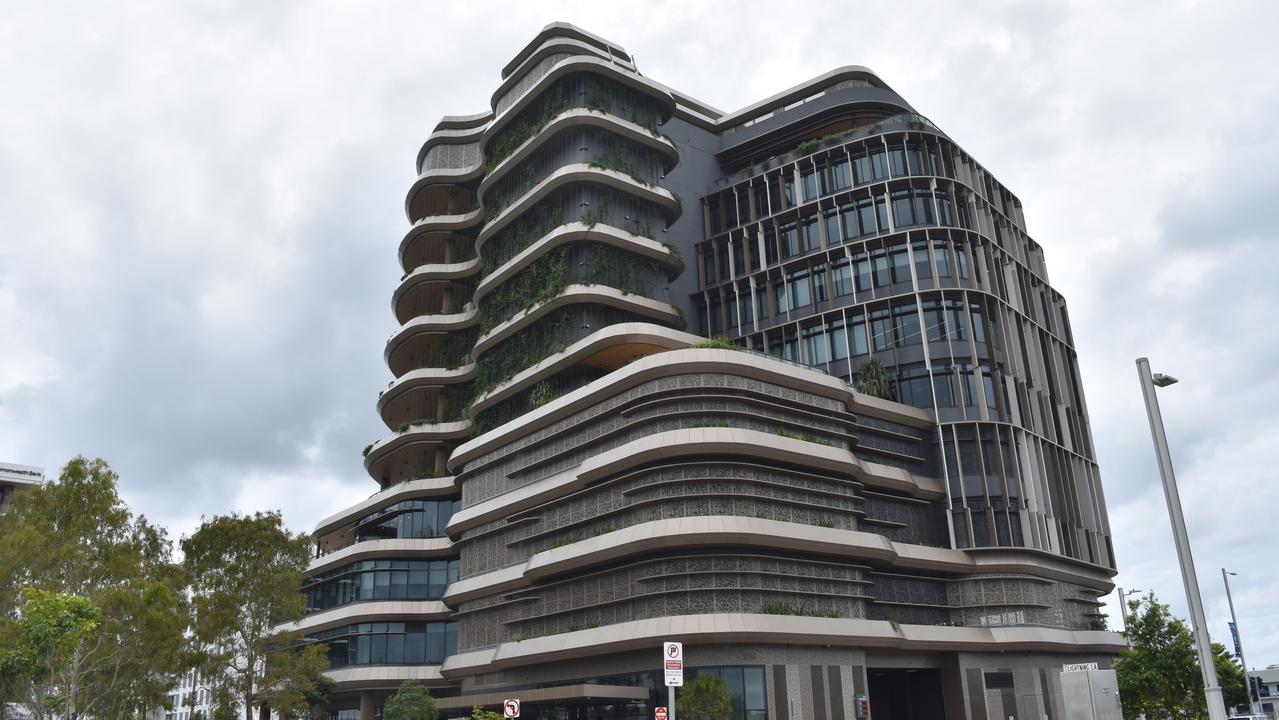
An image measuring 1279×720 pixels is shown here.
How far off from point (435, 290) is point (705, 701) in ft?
186

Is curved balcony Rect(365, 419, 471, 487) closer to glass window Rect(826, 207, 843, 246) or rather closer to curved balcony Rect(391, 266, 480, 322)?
curved balcony Rect(391, 266, 480, 322)

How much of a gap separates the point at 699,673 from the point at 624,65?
49172 mm

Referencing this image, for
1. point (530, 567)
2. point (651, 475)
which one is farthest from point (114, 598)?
point (651, 475)

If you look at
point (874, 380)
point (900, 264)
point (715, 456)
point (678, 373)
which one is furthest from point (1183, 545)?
point (900, 264)

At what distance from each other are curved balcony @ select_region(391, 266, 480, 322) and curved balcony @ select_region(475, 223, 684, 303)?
48.0 ft

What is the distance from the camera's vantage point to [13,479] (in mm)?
110000

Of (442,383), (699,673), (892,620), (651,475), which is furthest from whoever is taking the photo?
(442,383)

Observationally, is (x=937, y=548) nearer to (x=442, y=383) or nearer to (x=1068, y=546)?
(x=1068, y=546)

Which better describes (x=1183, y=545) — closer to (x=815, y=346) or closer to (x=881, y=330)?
(x=881, y=330)

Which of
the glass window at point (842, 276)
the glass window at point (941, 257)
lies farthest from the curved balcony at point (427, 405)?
the glass window at point (941, 257)

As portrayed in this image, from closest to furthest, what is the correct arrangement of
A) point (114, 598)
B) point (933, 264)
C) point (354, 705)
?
point (114, 598) < point (933, 264) < point (354, 705)

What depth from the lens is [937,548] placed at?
58281 mm

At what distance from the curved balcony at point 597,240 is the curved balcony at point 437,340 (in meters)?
12.8

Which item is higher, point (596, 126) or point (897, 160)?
point (596, 126)
